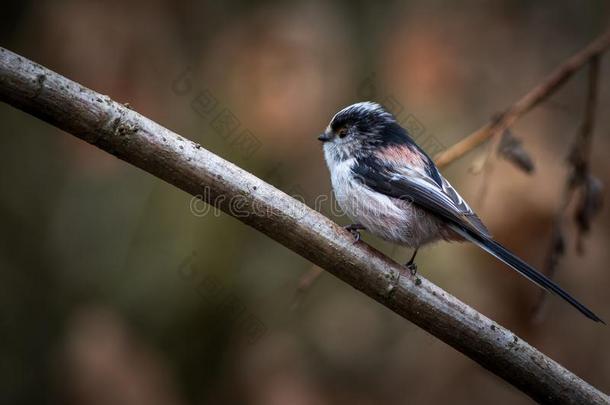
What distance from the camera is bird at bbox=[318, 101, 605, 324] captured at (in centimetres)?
324

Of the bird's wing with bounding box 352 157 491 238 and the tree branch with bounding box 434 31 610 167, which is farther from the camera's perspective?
the tree branch with bounding box 434 31 610 167

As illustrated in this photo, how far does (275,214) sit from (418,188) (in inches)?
44.1

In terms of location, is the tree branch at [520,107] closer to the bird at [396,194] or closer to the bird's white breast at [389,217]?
the bird at [396,194]

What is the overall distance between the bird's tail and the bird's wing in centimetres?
5

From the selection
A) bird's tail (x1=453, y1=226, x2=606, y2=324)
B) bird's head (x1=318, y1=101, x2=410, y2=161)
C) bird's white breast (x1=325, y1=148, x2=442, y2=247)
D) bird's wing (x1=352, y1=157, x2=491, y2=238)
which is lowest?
bird's white breast (x1=325, y1=148, x2=442, y2=247)

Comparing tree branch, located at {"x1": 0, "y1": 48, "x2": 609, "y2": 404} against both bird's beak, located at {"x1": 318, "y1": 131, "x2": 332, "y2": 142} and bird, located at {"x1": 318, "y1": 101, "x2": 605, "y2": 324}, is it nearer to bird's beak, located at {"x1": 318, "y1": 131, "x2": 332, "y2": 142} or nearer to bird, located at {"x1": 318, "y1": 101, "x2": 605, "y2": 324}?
bird, located at {"x1": 318, "y1": 101, "x2": 605, "y2": 324}

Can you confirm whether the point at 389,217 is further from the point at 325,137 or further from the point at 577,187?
the point at 577,187

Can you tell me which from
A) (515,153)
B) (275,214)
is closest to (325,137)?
(515,153)

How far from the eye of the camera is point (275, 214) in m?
2.54

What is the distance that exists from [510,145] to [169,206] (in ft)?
9.44

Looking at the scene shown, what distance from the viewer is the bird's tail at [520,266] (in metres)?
2.85

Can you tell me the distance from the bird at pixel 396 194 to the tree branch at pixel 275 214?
45 cm

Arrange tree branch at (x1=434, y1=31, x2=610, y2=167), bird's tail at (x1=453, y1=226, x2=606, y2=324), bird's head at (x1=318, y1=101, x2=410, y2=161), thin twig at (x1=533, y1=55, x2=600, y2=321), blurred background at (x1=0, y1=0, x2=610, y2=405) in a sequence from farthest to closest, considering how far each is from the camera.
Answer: blurred background at (x1=0, y1=0, x2=610, y2=405) < bird's head at (x1=318, y1=101, x2=410, y2=161) < tree branch at (x1=434, y1=31, x2=610, y2=167) < thin twig at (x1=533, y1=55, x2=600, y2=321) < bird's tail at (x1=453, y1=226, x2=606, y2=324)

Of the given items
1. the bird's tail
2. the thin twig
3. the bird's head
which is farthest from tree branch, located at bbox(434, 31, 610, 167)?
the bird's tail
